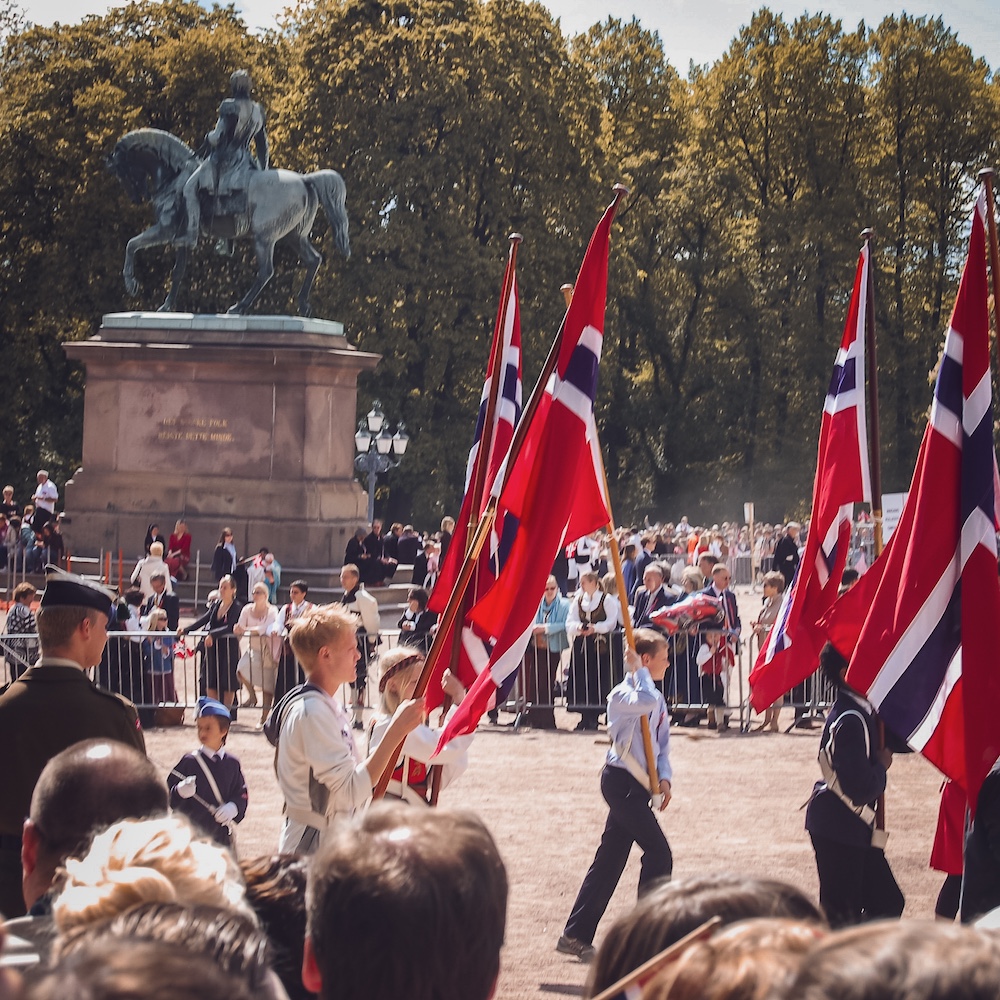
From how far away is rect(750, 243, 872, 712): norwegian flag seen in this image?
8148 millimetres

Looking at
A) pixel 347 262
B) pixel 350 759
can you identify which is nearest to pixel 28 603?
pixel 350 759

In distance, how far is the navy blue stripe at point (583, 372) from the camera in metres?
7.09

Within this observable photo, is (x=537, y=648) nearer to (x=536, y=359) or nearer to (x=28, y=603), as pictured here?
(x=28, y=603)

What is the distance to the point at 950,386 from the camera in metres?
6.82

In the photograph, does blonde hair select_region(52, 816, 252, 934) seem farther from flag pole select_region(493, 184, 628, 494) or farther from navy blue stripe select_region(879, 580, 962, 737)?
flag pole select_region(493, 184, 628, 494)

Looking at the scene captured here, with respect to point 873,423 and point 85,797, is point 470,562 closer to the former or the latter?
point 85,797

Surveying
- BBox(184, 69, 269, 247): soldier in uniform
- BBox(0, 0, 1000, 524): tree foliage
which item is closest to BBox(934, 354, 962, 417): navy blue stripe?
BBox(184, 69, 269, 247): soldier in uniform

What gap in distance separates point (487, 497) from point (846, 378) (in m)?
2.97

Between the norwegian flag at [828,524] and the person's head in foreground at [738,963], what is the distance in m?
5.84

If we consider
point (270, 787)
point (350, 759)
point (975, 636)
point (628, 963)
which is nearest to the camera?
point (628, 963)

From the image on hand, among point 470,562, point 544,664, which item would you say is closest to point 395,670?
point 470,562

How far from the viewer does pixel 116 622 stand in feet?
53.4

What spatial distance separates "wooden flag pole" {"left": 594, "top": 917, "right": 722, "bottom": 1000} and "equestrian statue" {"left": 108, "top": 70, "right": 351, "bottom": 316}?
24.8m

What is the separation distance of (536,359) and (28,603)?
86.1 feet
